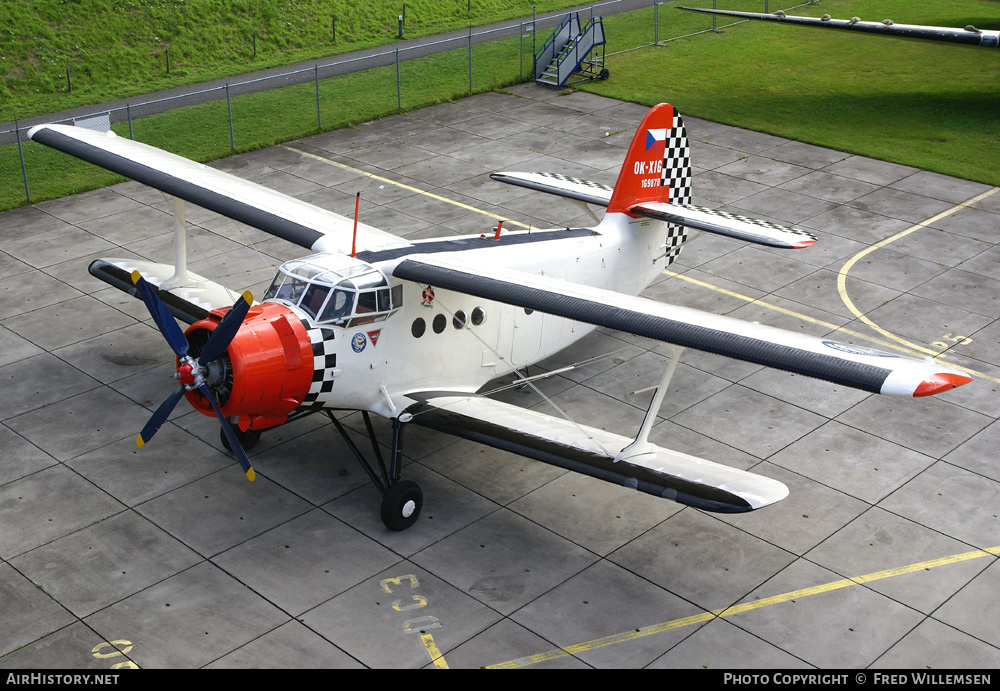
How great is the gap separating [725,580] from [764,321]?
25.3 feet

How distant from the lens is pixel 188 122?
32.0m

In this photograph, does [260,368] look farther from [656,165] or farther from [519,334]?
[656,165]

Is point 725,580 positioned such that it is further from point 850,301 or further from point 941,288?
point 941,288

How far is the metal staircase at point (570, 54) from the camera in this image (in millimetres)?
34938

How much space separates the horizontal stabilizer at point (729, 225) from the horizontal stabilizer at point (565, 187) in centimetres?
94

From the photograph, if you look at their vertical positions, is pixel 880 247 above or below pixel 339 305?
below

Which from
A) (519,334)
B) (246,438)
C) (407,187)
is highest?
(519,334)

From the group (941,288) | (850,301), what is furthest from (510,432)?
(941,288)

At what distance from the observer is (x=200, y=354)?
13336mm

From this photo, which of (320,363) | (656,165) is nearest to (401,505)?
(320,363)

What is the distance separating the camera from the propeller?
12687 mm

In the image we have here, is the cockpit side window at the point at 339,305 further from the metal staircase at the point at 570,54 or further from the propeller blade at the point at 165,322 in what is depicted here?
the metal staircase at the point at 570,54

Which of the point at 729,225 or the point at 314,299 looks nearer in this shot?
the point at 314,299

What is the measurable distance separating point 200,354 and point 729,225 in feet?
28.2
